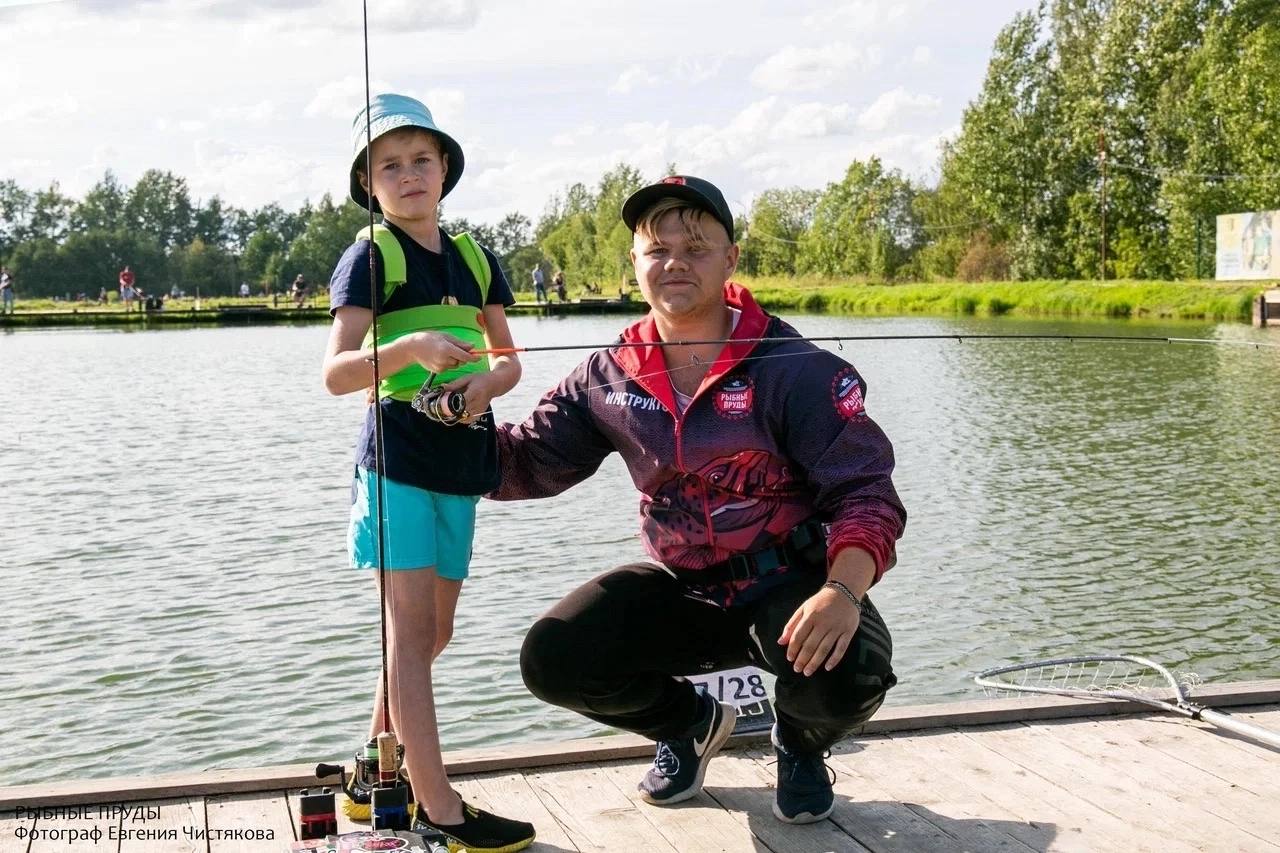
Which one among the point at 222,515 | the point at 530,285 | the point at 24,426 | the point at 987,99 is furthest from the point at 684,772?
the point at 530,285

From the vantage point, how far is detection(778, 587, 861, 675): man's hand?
9.78ft

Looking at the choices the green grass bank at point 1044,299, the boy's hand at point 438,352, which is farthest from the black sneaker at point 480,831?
the green grass bank at point 1044,299

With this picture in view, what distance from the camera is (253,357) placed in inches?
1292

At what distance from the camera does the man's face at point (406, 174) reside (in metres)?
3.25

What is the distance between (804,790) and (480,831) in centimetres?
70

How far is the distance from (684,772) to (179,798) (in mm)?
1131

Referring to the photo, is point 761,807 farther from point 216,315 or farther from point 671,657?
point 216,315

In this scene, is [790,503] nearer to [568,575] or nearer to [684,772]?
[684,772]

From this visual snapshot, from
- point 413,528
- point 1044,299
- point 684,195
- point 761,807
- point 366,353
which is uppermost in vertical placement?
point 684,195

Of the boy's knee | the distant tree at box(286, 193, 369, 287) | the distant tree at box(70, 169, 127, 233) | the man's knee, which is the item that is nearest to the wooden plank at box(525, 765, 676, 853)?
the man's knee

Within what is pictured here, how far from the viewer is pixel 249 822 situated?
326 cm

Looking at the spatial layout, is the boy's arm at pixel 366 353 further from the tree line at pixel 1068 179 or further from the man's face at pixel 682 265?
the tree line at pixel 1068 179

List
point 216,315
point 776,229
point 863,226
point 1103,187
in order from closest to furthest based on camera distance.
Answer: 1. point 216,315
2. point 1103,187
3. point 863,226
4. point 776,229

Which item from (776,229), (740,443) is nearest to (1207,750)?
(740,443)
